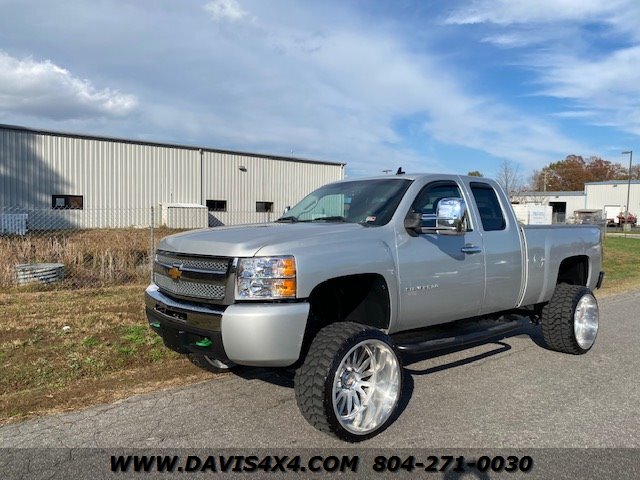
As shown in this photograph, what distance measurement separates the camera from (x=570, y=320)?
6.27 m

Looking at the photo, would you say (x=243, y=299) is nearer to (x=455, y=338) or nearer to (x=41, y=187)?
(x=455, y=338)

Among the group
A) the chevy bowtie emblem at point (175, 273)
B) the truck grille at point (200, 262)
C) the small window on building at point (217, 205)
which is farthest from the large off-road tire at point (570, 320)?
the small window on building at point (217, 205)

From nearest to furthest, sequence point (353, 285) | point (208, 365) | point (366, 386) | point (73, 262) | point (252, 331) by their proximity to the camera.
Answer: point (252, 331) → point (366, 386) → point (353, 285) → point (208, 365) → point (73, 262)

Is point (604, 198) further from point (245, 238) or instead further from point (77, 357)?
point (245, 238)

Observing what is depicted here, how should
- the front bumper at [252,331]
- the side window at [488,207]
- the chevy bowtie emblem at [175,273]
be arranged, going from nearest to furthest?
the front bumper at [252,331]
the chevy bowtie emblem at [175,273]
the side window at [488,207]

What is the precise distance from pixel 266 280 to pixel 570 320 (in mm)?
4146

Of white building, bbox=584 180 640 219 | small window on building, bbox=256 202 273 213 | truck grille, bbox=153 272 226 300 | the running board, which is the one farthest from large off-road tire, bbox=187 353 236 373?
white building, bbox=584 180 640 219

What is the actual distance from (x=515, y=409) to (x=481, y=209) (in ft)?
6.65

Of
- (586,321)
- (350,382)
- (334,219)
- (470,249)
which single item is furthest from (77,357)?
(586,321)

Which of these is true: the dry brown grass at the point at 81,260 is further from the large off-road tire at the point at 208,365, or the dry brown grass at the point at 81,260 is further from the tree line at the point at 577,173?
the tree line at the point at 577,173

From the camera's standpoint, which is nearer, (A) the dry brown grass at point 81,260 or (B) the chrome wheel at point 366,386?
(B) the chrome wheel at point 366,386

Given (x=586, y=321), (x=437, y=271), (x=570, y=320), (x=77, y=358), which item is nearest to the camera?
(x=437, y=271)

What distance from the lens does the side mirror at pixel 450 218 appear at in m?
4.52

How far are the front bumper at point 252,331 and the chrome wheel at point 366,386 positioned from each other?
0.42 meters
